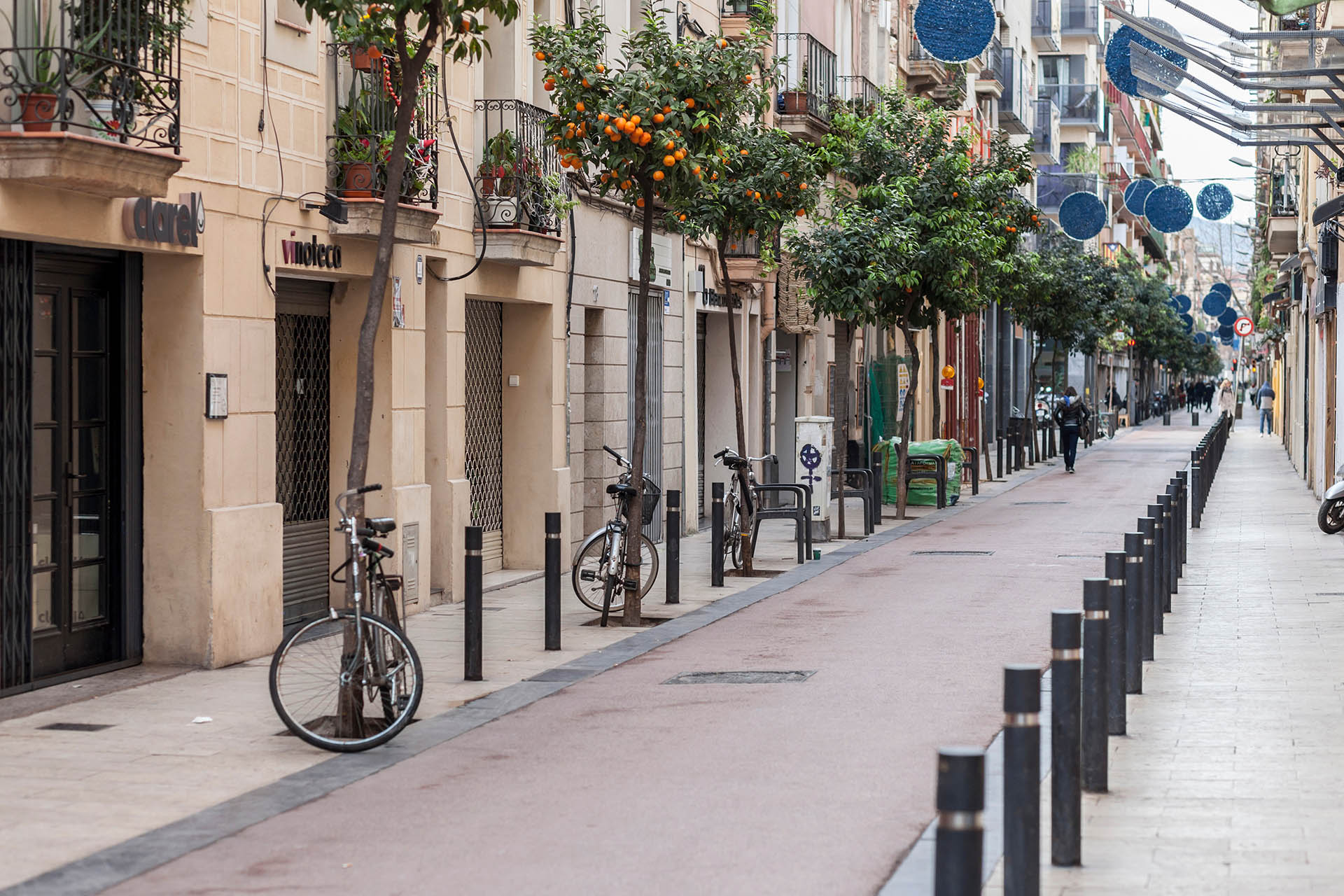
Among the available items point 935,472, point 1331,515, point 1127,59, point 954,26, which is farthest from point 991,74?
Answer: point 1331,515

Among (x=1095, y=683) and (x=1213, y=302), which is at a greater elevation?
(x=1213, y=302)

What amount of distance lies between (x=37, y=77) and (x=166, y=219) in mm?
1749

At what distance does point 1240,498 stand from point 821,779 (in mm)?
23430

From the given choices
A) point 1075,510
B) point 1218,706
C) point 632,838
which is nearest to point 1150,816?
point 632,838

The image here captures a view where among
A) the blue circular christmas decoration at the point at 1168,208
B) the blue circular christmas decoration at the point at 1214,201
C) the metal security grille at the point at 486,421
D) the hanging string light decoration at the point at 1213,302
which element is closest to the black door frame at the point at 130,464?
the metal security grille at the point at 486,421

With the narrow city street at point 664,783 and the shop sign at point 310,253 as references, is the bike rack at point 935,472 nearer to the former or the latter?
the narrow city street at point 664,783

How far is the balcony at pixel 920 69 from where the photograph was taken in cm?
4203

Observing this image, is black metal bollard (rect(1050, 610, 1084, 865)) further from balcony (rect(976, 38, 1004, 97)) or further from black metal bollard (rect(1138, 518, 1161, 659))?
balcony (rect(976, 38, 1004, 97))

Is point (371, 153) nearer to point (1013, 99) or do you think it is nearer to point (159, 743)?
point (159, 743)

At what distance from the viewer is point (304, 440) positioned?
14.4 m

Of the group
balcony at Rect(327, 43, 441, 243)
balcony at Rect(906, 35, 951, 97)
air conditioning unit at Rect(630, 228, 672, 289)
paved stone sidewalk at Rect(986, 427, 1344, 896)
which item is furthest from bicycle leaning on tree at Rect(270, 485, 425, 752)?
balcony at Rect(906, 35, 951, 97)

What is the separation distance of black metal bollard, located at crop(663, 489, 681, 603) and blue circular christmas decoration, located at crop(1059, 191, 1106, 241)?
71.2ft

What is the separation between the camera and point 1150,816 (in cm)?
750

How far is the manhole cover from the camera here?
458 inches
